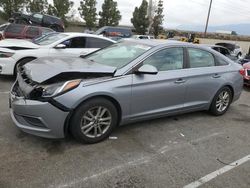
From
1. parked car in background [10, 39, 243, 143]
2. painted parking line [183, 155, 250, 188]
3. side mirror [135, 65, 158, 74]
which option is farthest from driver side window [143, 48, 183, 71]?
painted parking line [183, 155, 250, 188]

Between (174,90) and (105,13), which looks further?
(105,13)

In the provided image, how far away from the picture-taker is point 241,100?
7.32 meters

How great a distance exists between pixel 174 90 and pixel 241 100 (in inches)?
140

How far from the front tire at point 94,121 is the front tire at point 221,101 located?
2363 millimetres

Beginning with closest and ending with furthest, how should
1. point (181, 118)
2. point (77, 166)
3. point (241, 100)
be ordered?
point (77, 166)
point (181, 118)
point (241, 100)

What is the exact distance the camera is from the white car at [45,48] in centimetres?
701

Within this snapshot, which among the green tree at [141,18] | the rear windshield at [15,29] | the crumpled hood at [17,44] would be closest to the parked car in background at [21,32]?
the rear windshield at [15,29]

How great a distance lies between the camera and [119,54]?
470cm

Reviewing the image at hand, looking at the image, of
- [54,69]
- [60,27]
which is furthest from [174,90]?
[60,27]

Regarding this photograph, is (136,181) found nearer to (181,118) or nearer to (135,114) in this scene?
(135,114)

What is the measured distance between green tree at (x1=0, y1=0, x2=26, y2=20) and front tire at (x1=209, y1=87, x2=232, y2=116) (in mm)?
28674

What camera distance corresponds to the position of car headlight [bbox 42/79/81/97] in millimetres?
3496

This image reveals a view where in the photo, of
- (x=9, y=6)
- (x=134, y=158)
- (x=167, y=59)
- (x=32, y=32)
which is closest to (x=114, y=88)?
(x=134, y=158)

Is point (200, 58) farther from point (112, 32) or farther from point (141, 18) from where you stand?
point (141, 18)
